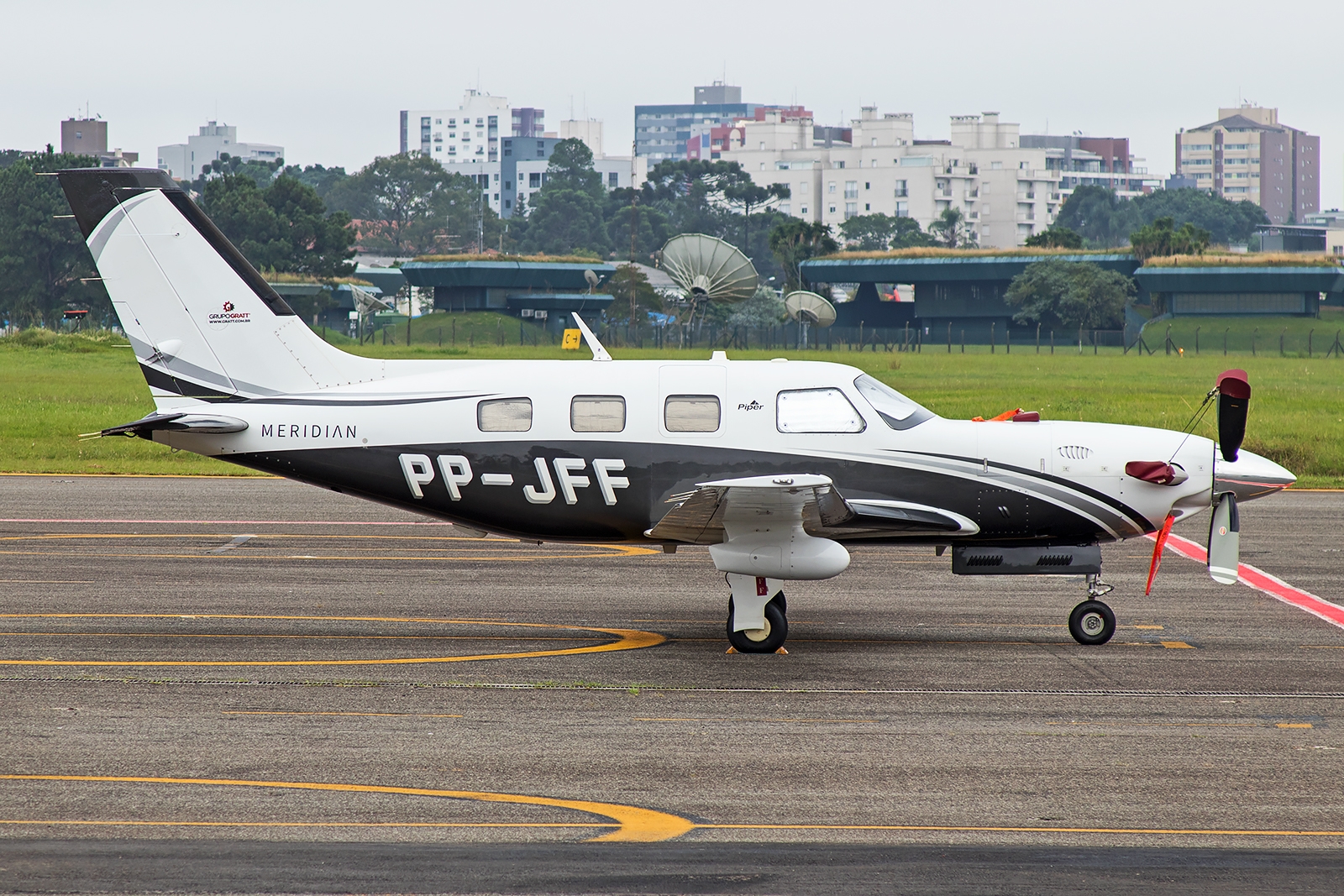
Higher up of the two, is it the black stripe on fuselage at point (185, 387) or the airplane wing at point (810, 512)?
the black stripe on fuselage at point (185, 387)

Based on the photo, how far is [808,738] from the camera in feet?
33.8

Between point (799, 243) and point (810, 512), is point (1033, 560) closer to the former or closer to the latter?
point (810, 512)

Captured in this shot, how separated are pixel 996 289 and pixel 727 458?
375 feet

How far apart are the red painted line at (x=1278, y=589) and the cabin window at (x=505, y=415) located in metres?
7.55

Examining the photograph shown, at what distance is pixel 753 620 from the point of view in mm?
13000

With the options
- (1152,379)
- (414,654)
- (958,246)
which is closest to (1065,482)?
(414,654)

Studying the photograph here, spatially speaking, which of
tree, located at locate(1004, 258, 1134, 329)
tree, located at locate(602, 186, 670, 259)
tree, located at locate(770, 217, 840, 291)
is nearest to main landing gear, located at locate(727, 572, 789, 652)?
tree, located at locate(1004, 258, 1134, 329)

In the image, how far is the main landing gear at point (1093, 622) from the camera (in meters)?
13.4

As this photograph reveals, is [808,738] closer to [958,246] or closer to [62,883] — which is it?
[62,883]

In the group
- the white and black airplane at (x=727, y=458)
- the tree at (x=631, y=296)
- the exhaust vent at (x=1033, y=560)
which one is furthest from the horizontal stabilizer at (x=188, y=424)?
the tree at (x=631, y=296)

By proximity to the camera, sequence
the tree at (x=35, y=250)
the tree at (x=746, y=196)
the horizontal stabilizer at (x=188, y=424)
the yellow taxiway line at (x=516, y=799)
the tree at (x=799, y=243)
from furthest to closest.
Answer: the tree at (x=746, y=196) → the tree at (x=799, y=243) → the tree at (x=35, y=250) → the horizontal stabilizer at (x=188, y=424) → the yellow taxiway line at (x=516, y=799)

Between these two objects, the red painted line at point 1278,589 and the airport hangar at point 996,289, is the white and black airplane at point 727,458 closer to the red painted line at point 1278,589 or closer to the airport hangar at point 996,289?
the red painted line at point 1278,589

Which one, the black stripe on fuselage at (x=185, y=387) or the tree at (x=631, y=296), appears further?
the tree at (x=631, y=296)

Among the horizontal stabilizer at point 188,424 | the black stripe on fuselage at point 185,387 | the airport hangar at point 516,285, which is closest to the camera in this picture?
the horizontal stabilizer at point 188,424
